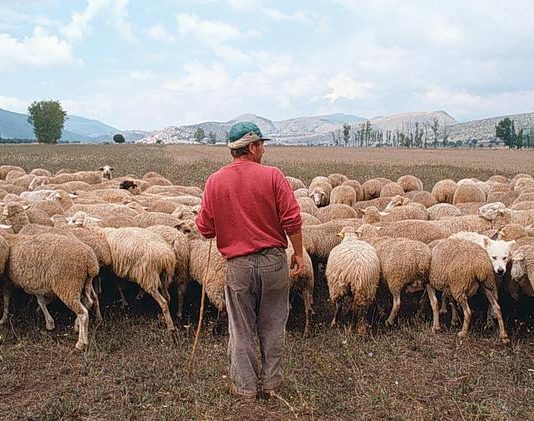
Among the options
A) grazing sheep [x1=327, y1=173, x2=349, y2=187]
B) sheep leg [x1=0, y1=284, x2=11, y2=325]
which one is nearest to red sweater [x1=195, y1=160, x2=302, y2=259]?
sheep leg [x1=0, y1=284, x2=11, y2=325]

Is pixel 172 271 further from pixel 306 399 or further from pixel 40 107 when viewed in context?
pixel 40 107

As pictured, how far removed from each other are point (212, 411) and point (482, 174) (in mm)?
30158

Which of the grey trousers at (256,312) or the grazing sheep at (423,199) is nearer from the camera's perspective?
the grey trousers at (256,312)

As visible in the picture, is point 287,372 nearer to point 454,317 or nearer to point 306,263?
point 306,263

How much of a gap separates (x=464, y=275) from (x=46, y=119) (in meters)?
112

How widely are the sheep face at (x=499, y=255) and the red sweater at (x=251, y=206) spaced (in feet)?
11.6

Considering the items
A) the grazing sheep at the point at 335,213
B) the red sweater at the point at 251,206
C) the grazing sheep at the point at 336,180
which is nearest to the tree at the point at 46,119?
the grazing sheep at the point at 336,180

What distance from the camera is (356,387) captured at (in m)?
5.73

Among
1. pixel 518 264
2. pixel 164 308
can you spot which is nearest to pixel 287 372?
pixel 164 308

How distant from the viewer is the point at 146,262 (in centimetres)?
763

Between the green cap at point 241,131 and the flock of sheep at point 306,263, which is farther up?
the green cap at point 241,131

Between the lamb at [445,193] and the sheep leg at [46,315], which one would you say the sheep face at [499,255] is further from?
the lamb at [445,193]

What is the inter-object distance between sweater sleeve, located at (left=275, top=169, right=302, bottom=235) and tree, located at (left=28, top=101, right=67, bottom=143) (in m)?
111

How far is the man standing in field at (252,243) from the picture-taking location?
5.18 metres
